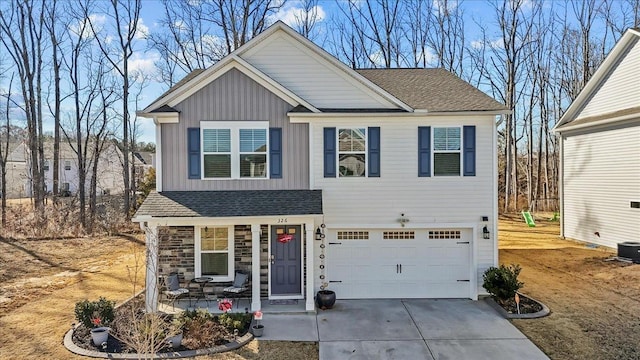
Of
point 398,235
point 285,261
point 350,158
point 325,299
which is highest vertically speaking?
point 350,158

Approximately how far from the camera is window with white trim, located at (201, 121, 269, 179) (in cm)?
1153

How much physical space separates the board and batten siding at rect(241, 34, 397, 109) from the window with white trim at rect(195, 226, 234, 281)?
4625 millimetres

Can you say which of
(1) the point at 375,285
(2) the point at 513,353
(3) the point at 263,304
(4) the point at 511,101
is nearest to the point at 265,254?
(3) the point at 263,304

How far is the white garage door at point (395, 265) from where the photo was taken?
11883mm

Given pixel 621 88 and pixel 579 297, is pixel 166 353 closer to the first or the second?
pixel 579 297

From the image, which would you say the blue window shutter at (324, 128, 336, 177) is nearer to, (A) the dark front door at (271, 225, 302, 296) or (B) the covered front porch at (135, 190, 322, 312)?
(B) the covered front porch at (135, 190, 322, 312)

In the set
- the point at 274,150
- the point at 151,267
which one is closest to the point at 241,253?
the point at 151,267

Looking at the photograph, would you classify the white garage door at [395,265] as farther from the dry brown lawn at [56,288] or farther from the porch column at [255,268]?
the dry brown lawn at [56,288]

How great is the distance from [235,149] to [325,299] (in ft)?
15.9

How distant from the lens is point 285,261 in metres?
11.6

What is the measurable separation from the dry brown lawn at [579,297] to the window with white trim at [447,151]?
14.1 ft

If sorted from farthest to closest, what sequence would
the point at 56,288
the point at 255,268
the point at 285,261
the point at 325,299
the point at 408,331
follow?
the point at 56,288
the point at 285,261
the point at 325,299
the point at 255,268
the point at 408,331

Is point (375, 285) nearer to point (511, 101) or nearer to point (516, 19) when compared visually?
point (511, 101)

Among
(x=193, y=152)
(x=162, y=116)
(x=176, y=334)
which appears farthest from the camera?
(x=193, y=152)
